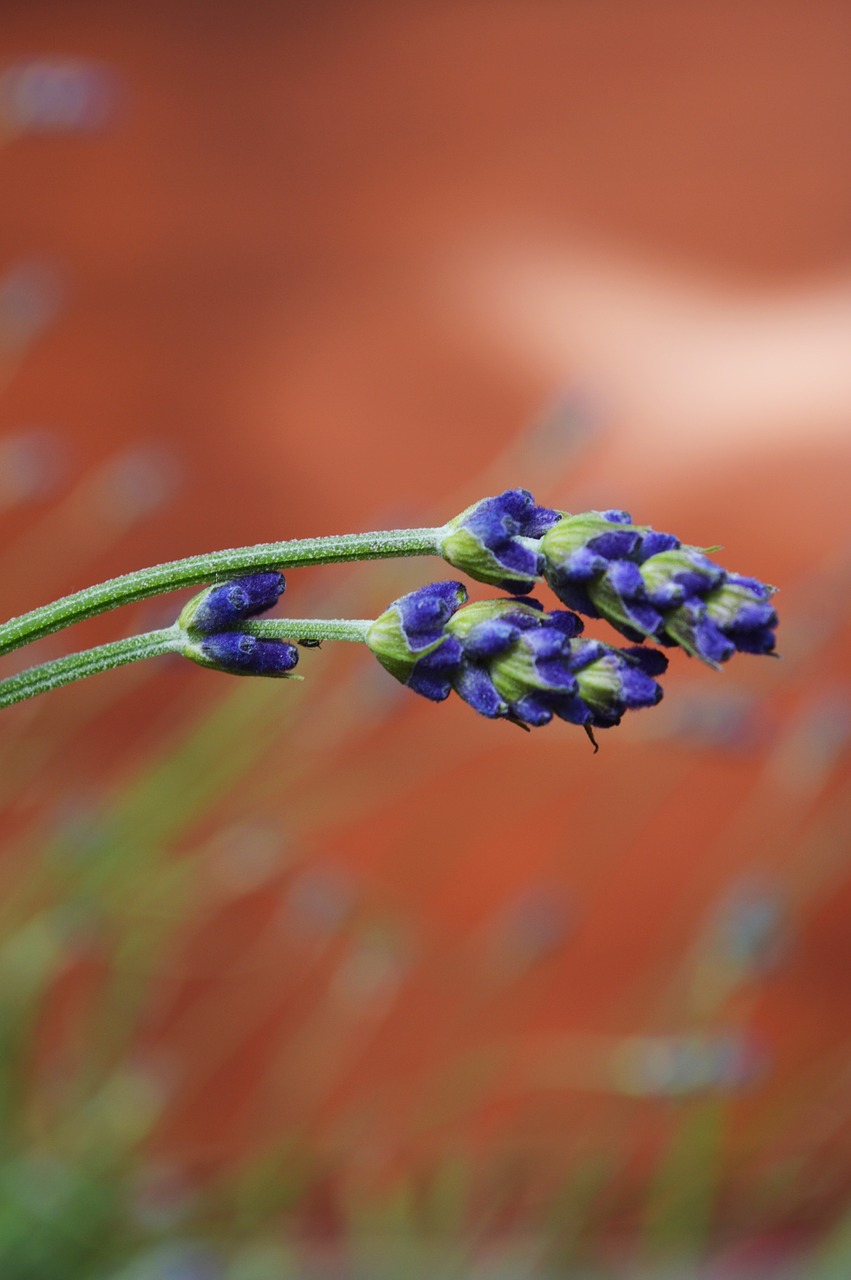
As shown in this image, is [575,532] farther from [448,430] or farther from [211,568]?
[448,430]

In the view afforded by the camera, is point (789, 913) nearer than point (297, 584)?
Yes

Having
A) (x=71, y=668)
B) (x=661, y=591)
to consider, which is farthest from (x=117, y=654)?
(x=661, y=591)

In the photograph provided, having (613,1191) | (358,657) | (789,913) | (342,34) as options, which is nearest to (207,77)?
(342,34)

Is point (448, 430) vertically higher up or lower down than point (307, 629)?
higher up

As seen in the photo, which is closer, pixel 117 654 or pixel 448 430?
pixel 117 654

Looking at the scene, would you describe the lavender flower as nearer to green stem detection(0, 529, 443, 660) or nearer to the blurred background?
green stem detection(0, 529, 443, 660)

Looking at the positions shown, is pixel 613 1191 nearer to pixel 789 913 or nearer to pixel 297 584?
pixel 789 913

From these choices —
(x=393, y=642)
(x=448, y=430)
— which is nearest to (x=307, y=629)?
(x=393, y=642)

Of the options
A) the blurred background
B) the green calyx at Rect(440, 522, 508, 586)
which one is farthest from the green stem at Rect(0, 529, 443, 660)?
the blurred background
